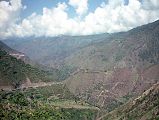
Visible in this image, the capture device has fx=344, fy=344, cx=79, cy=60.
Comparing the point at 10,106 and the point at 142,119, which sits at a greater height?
the point at 10,106

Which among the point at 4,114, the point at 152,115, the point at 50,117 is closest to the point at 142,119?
the point at 152,115

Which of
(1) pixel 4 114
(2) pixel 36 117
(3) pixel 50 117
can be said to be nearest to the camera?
(1) pixel 4 114

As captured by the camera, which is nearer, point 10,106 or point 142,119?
point 10,106

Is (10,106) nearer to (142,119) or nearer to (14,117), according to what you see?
(14,117)

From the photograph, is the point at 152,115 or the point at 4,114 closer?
the point at 4,114

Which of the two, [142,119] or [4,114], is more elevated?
[4,114]

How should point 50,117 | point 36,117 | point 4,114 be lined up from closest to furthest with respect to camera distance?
point 4,114, point 36,117, point 50,117

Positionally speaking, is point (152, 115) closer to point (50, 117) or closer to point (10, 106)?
point (50, 117)

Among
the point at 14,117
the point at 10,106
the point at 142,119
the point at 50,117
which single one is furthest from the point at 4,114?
the point at 142,119
